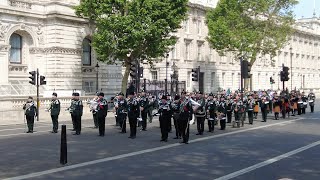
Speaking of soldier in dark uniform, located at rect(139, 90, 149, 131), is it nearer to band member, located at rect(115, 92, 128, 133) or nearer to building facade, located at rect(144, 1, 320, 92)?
band member, located at rect(115, 92, 128, 133)

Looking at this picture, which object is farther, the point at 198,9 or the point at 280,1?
the point at 198,9

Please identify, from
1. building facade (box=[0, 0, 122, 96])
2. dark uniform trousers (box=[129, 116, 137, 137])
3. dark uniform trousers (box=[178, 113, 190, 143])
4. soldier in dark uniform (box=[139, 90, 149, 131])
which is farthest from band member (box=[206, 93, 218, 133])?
building facade (box=[0, 0, 122, 96])

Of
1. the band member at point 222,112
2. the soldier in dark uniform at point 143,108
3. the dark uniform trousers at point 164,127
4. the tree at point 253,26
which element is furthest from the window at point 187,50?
the dark uniform trousers at point 164,127

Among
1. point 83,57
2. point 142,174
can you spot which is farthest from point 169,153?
point 83,57

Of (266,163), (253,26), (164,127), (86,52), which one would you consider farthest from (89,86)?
(266,163)

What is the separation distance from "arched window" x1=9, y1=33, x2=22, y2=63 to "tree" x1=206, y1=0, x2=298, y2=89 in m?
23.4

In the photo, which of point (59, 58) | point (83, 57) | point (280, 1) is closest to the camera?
point (59, 58)

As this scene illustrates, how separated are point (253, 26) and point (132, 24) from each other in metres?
22.4

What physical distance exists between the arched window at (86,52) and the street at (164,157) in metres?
23.0

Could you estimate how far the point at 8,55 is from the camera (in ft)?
120

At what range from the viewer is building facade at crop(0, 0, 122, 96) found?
3641cm

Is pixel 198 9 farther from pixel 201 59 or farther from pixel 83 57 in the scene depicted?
pixel 83 57

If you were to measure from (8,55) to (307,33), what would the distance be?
243ft

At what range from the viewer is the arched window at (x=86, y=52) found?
42875 mm
